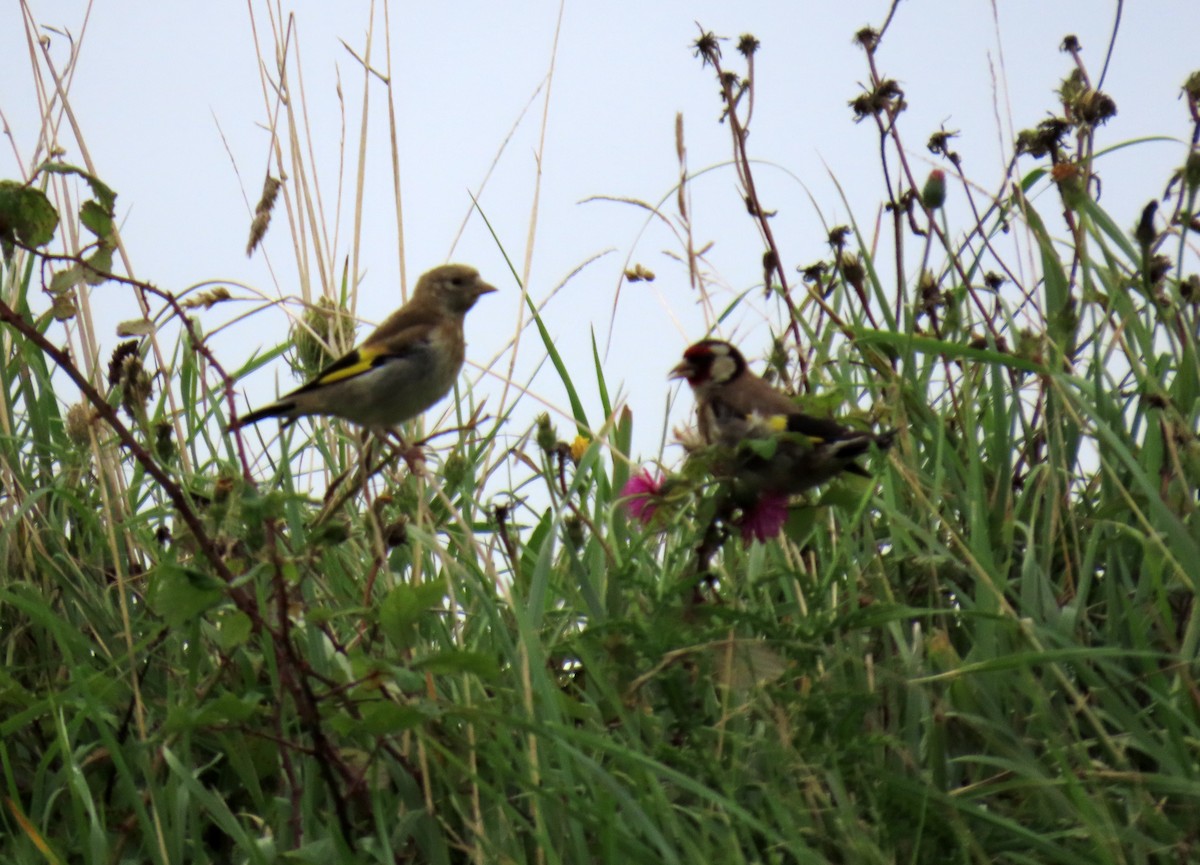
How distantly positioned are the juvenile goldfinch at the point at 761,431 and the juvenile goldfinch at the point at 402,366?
0.82 meters

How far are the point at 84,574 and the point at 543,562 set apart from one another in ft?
4.37

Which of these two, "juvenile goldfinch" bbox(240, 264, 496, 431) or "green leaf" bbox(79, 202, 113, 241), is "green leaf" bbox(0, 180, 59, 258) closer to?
"green leaf" bbox(79, 202, 113, 241)

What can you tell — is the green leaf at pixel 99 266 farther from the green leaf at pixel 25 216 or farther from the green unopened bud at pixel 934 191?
the green unopened bud at pixel 934 191

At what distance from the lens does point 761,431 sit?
3016mm

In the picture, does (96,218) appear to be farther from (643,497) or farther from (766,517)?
(766,517)

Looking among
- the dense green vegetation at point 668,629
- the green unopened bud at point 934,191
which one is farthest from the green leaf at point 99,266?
the green unopened bud at point 934,191

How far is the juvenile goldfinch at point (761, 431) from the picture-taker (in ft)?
8.83

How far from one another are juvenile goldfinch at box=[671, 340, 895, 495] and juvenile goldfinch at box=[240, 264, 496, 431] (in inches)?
32.2

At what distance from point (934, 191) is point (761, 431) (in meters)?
1.20

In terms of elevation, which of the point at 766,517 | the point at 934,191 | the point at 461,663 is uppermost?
the point at 934,191

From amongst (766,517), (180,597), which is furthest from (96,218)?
(766,517)

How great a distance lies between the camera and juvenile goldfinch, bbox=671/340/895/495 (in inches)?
106

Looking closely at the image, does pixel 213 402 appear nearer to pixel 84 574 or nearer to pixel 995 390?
pixel 84 574

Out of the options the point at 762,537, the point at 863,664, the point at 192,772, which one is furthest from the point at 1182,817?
the point at 192,772
